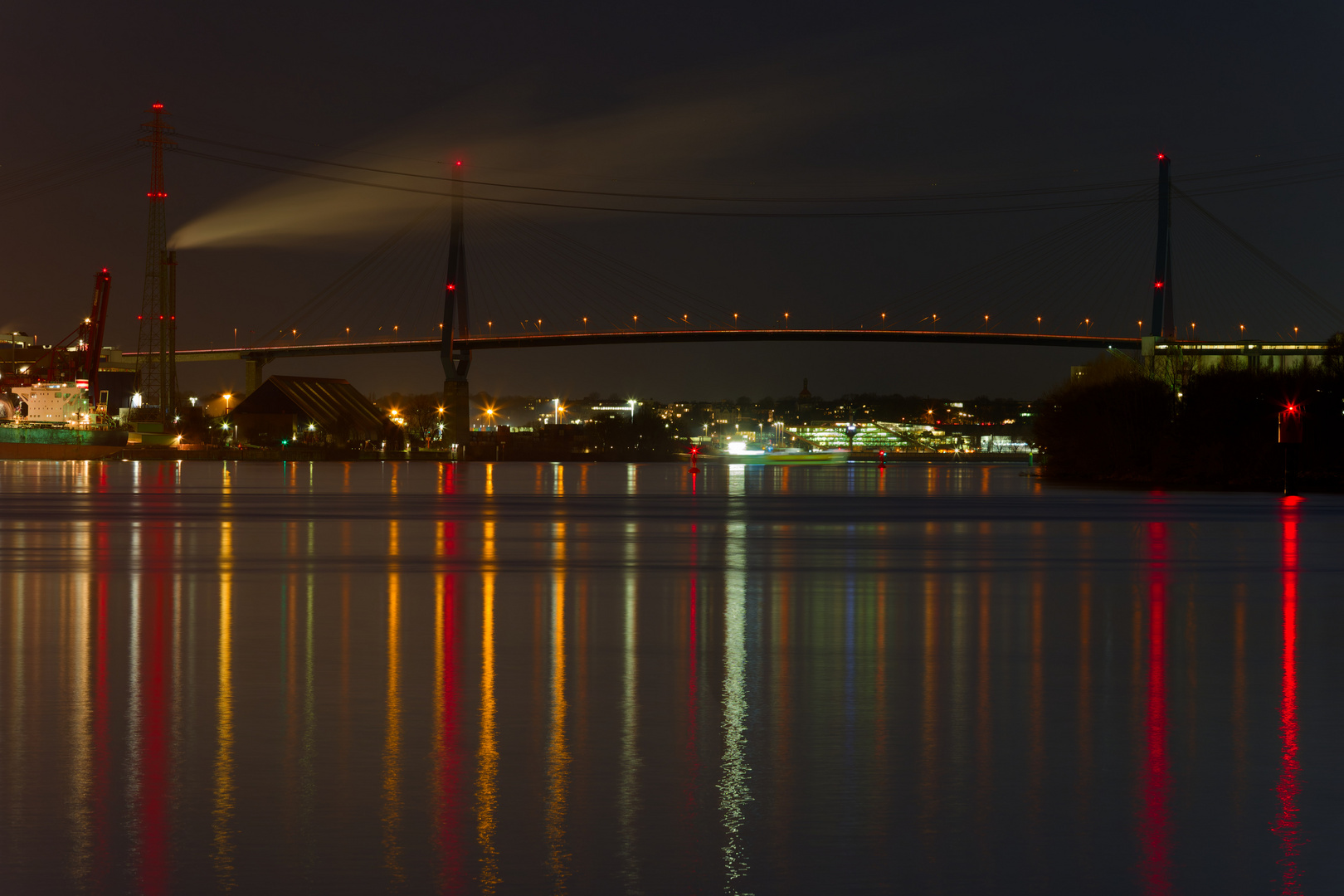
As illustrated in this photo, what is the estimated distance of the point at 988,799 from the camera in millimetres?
5883

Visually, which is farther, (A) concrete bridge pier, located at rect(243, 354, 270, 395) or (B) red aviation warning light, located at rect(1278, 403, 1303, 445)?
(A) concrete bridge pier, located at rect(243, 354, 270, 395)

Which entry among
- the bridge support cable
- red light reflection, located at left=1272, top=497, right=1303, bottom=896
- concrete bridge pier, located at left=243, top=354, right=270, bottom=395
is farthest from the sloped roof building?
red light reflection, located at left=1272, top=497, right=1303, bottom=896

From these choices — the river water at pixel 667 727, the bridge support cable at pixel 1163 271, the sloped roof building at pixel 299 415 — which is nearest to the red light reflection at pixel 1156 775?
the river water at pixel 667 727

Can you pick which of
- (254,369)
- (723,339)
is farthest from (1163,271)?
(254,369)

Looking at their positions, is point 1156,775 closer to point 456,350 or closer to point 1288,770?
point 1288,770

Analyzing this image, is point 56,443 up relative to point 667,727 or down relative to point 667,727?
up

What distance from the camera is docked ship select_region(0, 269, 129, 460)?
107m

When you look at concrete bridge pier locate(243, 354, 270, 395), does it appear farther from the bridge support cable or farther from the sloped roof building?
the bridge support cable

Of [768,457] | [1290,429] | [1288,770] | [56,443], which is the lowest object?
[768,457]

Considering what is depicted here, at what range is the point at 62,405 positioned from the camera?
120375 millimetres

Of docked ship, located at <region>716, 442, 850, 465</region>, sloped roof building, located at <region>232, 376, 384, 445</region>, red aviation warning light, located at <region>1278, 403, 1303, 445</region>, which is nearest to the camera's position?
red aviation warning light, located at <region>1278, 403, 1303, 445</region>

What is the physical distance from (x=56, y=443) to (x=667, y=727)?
367 ft

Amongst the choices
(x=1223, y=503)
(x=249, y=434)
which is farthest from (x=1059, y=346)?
(x=249, y=434)

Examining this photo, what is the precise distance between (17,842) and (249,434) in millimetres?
120892
